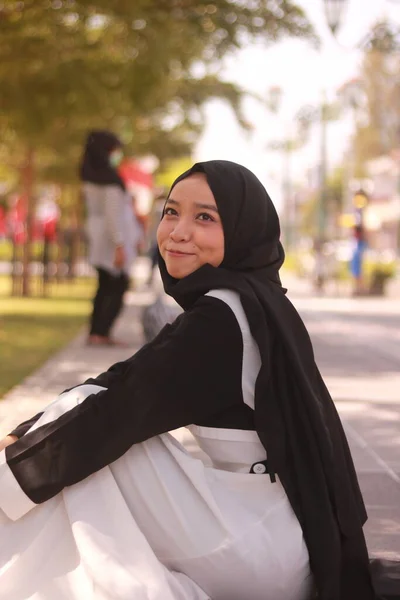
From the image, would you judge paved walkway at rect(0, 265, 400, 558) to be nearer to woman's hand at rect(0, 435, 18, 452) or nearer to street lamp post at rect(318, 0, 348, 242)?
woman's hand at rect(0, 435, 18, 452)

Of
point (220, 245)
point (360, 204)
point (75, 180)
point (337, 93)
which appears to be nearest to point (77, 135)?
point (75, 180)

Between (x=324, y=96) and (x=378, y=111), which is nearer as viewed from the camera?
(x=324, y=96)

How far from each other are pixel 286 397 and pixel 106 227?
829cm

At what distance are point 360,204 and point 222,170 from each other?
71.9 ft

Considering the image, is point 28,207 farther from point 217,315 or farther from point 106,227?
point 217,315

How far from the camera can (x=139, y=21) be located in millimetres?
11844

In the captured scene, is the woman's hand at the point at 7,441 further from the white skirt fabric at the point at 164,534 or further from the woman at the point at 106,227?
the woman at the point at 106,227

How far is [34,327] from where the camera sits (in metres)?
14.3

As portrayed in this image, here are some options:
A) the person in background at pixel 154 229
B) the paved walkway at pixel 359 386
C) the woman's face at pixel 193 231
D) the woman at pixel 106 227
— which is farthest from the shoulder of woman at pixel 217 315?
the person in background at pixel 154 229

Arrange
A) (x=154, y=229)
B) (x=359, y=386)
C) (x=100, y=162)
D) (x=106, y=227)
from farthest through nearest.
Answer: (x=154, y=229), (x=106, y=227), (x=100, y=162), (x=359, y=386)

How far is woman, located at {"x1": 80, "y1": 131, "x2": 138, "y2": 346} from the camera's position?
36.6 ft

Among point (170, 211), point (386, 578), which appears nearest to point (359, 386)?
point (386, 578)

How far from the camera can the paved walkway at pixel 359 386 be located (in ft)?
16.9

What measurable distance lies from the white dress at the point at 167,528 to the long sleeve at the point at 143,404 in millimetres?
39
